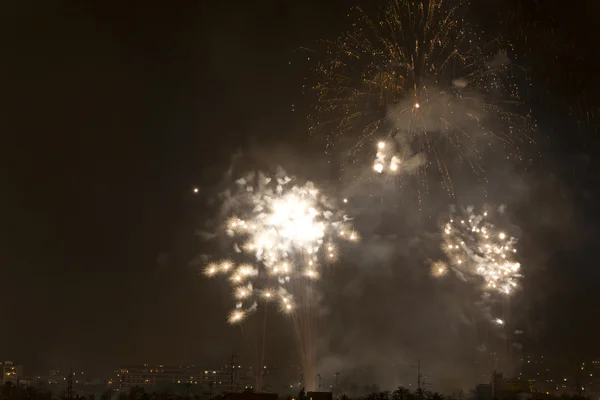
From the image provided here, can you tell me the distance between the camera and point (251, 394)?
37.2 m

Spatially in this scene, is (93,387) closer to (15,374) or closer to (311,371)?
(15,374)

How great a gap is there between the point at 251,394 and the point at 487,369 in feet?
155

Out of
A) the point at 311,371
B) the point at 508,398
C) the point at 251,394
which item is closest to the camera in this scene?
the point at 251,394

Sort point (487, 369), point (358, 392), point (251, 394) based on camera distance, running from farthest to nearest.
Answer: point (358, 392) < point (487, 369) < point (251, 394)

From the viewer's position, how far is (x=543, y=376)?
84.4 meters

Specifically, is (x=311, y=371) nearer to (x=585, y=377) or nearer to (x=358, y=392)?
(x=358, y=392)

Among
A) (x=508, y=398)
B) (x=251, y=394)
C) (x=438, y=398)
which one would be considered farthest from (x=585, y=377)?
(x=251, y=394)

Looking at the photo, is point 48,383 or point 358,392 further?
point 48,383

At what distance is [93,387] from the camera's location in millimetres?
123750

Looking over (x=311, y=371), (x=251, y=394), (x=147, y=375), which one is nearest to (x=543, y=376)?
(x=311, y=371)

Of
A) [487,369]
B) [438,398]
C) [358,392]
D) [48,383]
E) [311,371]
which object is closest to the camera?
[311,371]

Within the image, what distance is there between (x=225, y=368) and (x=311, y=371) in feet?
256

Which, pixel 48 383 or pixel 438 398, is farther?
pixel 48 383

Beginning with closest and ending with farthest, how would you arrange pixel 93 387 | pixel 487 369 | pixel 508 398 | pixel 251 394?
1. pixel 251 394
2. pixel 508 398
3. pixel 487 369
4. pixel 93 387
